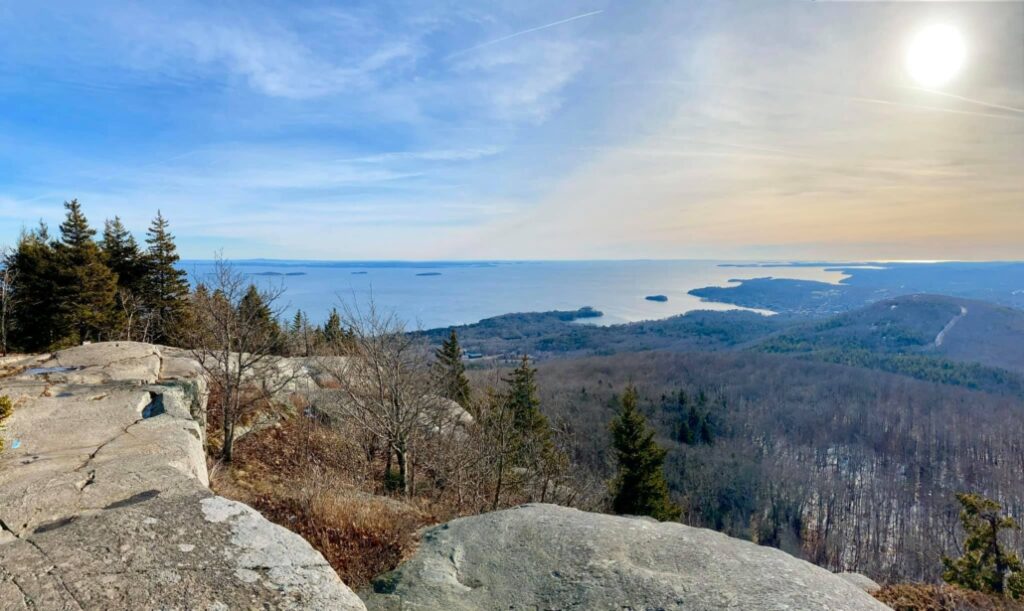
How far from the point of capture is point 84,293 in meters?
20.5

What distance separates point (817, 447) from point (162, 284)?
97265 millimetres

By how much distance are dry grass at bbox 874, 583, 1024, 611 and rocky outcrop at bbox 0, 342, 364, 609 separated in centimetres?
646

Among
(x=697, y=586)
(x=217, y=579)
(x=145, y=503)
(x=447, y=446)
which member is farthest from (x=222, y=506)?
(x=447, y=446)

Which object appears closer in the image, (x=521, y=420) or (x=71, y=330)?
(x=71, y=330)

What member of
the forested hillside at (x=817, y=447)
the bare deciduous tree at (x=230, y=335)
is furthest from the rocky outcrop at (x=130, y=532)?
the forested hillside at (x=817, y=447)

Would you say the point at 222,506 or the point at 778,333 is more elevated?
the point at 222,506

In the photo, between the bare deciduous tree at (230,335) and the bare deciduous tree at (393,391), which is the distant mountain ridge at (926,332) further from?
the bare deciduous tree at (230,335)

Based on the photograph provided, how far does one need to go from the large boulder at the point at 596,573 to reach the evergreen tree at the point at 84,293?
23421mm

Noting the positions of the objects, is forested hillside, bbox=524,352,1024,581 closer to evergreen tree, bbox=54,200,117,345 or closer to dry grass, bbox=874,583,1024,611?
evergreen tree, bbox=54,200,117,345

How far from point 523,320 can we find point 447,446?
147 m

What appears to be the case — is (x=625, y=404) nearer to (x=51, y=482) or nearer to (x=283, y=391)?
(x=283, y=391)

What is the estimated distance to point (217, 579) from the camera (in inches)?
139

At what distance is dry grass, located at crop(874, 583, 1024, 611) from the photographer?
5492 millimetres

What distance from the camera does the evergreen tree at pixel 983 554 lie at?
502 inches
